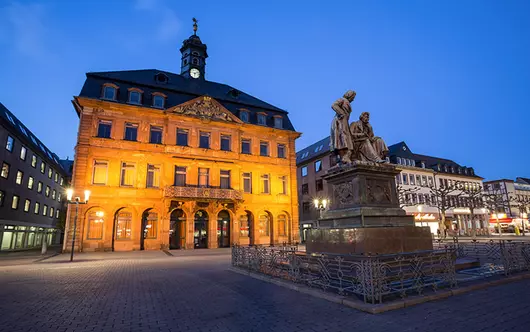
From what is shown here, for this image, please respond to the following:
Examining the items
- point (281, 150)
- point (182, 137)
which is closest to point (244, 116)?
point (281, 150)

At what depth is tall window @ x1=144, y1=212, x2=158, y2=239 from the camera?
28.1 meters

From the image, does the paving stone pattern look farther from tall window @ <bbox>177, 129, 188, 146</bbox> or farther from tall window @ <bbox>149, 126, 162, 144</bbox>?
tall window @ <bbox>177, 129, 188, 146</bbox>

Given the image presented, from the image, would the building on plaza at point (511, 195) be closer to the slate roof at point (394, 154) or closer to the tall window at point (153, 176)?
the slate roof at point (394, 154)

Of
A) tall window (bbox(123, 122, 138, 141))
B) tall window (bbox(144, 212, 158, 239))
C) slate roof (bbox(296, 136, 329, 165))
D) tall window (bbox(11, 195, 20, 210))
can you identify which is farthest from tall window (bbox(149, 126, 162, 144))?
slate roof (bbox(296, 136, 329, 165))

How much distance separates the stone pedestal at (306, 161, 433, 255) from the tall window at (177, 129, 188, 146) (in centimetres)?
2347

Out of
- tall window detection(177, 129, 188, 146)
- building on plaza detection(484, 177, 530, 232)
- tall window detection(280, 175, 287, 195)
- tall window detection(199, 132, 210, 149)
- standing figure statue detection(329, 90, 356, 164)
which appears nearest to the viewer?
standing figure statue detection(329, 90, 356, 164)

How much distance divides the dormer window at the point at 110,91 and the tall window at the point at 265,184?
58.2 ft

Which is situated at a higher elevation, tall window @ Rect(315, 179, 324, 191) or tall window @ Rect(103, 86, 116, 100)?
tall window @ Rect(103, 86, 116, 100)

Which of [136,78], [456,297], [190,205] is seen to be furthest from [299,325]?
[136,78]

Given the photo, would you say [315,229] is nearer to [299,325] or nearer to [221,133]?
[299,325]

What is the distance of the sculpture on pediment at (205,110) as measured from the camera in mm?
31000

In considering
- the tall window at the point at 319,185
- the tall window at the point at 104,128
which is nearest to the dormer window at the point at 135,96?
the tall window at the point at 104,128

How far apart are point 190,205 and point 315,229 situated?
2155 centimetres

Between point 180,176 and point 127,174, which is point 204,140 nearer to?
point 180,176
